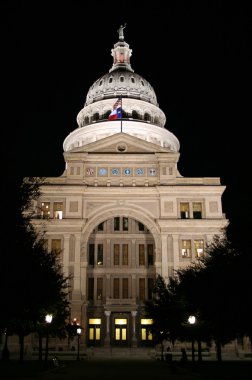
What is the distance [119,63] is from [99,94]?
44.5 ft

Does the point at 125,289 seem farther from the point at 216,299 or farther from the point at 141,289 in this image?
the point at 216,299

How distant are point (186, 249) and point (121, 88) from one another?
44.8m

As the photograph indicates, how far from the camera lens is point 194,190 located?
61.6 metres


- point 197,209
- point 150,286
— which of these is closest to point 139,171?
point 197,209

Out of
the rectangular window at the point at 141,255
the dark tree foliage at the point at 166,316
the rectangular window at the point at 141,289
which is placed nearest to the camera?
the dark tree foliage at the point at 166,316

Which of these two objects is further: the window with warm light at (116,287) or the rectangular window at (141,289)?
the window with warm light at (116,287)

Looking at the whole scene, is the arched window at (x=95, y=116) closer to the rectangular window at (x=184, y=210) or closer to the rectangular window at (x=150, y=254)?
the rectangular window at (x=184, y=210)

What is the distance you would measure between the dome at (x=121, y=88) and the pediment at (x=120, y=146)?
2944 cm

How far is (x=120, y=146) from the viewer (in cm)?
6469

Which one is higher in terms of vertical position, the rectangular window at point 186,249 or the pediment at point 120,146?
the pediment at point 120,146

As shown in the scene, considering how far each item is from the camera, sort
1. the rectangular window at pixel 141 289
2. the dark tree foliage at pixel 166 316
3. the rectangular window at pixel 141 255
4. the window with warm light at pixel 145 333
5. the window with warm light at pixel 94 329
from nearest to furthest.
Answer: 1. the dark tree foliage at pixel 166 316
2. the window with warm light at pixel 94 329
3. the window with warm light at pixel 145 333
4. the rectangular window at pixel 141 289
5. the rectangular window at pixel 141 255

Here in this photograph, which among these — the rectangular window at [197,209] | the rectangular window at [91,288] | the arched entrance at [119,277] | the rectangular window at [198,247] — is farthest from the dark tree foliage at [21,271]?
the rectangular window at [197,209]

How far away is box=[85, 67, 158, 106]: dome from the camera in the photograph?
93.5m

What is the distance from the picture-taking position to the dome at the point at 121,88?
307 ft
